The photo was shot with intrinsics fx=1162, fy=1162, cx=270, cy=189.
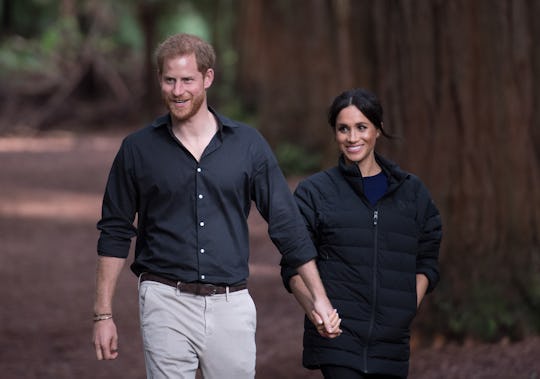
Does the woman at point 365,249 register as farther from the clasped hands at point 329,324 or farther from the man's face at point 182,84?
the man's face at point 182,84

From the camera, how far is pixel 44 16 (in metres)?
52.9

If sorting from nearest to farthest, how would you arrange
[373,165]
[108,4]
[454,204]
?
[373,165] < [454,204] < [108,4]

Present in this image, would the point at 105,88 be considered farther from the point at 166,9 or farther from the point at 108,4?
the point at 108,4

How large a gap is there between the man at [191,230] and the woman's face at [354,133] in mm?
390

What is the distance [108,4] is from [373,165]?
39570 millimetres

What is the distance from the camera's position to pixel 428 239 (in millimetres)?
5102

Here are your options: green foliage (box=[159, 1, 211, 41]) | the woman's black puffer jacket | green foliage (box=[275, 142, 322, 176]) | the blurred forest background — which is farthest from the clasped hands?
green foliage (box=[159, 1, 211, 41])

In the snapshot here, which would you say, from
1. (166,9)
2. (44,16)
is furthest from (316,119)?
(44,16)

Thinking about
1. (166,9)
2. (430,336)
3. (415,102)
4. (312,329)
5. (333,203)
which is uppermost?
(166,9)

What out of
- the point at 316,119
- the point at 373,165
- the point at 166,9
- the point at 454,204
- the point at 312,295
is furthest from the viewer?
the point at 166,9

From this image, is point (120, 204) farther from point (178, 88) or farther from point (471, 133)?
point (471, 133)

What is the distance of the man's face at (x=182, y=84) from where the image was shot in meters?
4.64

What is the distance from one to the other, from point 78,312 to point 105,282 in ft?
21.4

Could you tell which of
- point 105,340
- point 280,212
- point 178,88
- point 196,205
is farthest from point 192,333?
point 178,88
